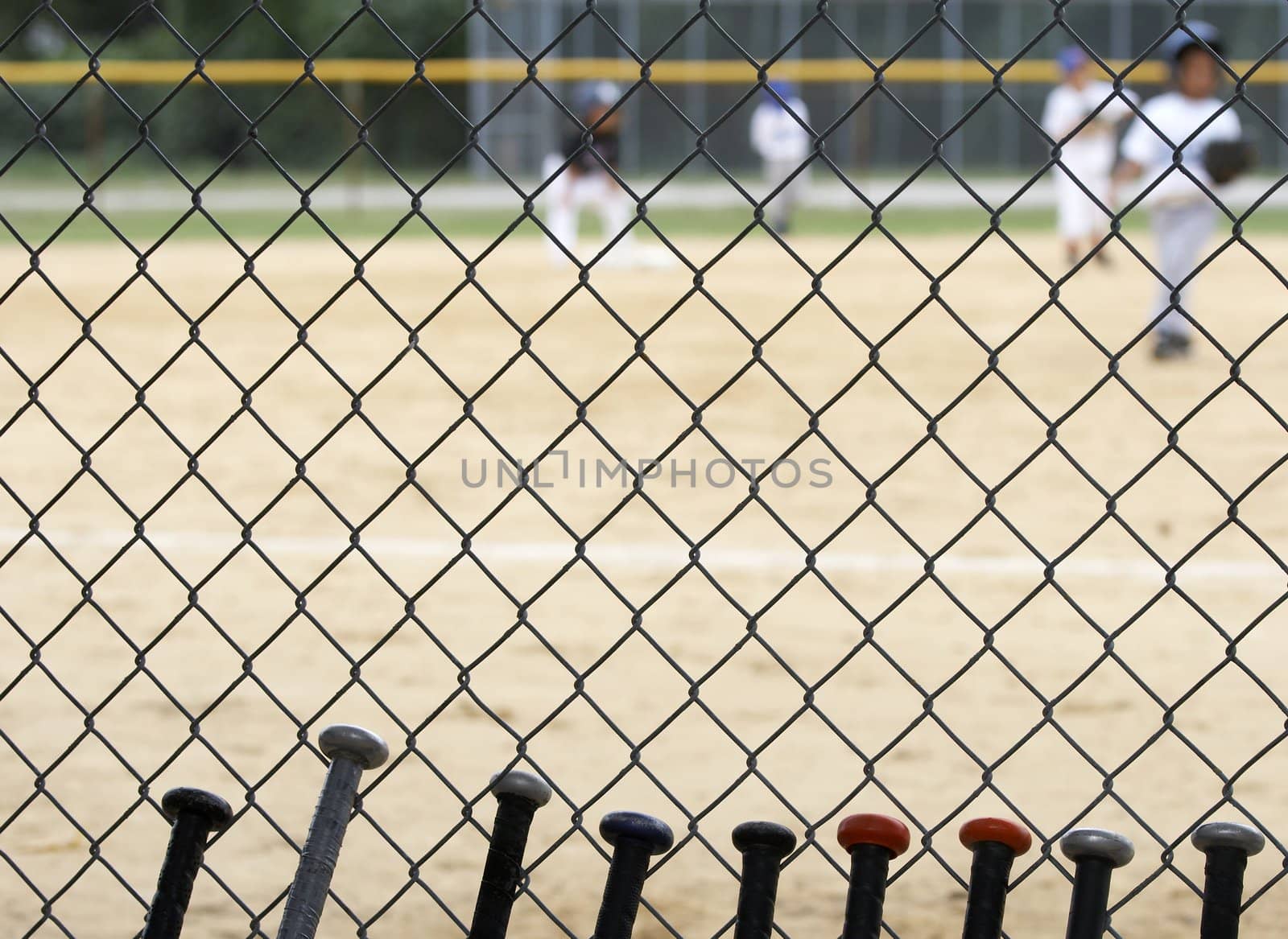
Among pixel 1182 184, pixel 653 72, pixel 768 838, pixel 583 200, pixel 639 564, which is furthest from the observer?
pixel 653 72

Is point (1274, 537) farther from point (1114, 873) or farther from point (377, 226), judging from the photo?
point (377, 226)

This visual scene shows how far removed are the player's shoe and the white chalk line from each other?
409 cm

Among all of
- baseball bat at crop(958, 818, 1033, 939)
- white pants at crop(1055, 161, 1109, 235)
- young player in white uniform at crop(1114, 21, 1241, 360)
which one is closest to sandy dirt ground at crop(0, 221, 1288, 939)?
baseball bat at crop(958, 818, 1033, 939)

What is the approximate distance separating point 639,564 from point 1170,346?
5.20 meters

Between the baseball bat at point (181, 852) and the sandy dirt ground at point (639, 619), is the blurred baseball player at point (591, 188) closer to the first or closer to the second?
the sandy dirt ground at point (639, 619)

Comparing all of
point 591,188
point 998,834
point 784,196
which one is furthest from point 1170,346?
point 784,196

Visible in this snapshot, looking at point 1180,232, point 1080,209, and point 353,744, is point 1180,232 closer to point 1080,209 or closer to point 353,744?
point 1080,209

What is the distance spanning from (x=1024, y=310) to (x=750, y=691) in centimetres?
792

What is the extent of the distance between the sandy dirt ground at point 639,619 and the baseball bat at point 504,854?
125 mm

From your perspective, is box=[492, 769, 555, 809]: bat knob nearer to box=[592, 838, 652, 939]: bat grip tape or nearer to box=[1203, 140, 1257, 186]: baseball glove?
Answer: box=[592, 838, 652, 939]: bat grip tape

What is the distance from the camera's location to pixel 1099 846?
214cm

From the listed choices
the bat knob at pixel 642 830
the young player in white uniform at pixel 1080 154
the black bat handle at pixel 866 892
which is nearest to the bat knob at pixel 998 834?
the black bat handle at pixel 866 892

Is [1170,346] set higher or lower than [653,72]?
lower

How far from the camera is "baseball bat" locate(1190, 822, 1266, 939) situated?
2154 mm
